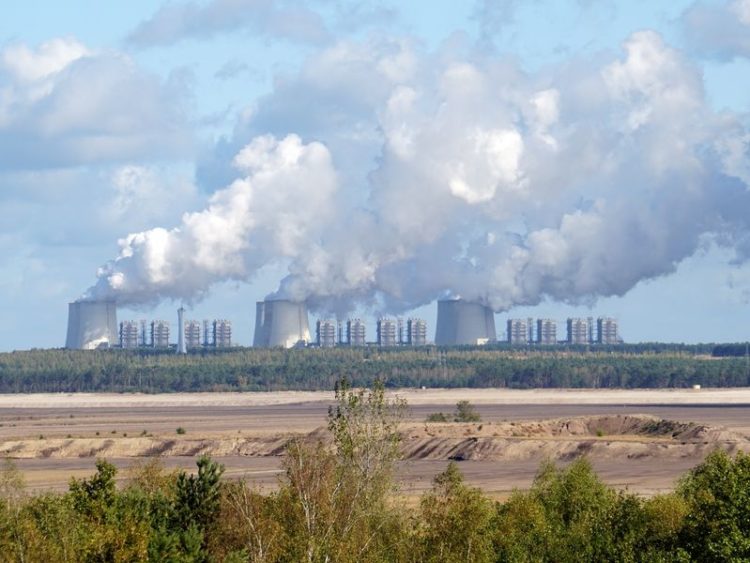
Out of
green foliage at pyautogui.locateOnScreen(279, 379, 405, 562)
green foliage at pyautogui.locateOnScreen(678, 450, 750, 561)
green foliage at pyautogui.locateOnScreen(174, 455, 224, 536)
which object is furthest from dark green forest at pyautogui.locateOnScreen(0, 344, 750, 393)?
green foliage at pyautogui.locateOnScreen(279, 379, 405, 562)

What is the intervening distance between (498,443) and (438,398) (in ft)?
260

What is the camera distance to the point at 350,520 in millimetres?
31031

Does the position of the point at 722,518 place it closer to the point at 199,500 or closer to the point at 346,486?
the point at 346,486

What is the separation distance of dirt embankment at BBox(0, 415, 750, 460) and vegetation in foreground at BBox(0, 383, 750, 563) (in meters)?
42.0

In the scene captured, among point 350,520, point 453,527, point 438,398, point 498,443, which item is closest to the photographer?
point 350,520

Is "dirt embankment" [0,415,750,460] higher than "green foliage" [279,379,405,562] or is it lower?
lower

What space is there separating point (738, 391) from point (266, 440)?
3435 inches

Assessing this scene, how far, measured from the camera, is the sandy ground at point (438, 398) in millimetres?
155375

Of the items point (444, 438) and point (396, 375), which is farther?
point (396, 375)

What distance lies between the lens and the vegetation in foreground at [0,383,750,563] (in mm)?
30688

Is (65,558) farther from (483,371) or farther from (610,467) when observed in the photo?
(483,371)

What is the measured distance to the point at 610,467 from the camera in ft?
251

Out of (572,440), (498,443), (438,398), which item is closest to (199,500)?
(498,443)

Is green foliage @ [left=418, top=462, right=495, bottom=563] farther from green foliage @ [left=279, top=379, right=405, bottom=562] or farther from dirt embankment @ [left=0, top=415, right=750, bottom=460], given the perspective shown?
dirt embankment @ [left=0, top=415, right=750, bottom=460]
